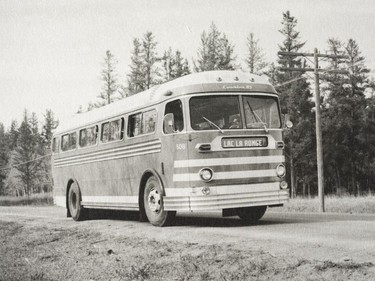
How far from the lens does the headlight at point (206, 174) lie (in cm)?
1123

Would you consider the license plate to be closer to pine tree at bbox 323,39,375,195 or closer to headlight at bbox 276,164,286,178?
headlight at bbox 276,164,286,178

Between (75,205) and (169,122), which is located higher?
(169,122)

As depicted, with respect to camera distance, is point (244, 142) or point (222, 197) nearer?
point (222, 197)

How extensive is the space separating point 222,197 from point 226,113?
1.71 meters

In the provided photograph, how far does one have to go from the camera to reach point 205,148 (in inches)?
444

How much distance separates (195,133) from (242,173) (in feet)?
4.08

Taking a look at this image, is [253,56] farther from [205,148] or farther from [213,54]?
[205,148]

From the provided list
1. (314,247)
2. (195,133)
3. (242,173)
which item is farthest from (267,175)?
(314,247)

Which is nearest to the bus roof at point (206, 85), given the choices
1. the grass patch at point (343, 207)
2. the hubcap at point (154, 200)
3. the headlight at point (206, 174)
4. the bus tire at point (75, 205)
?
the headlight at point (206, 174)

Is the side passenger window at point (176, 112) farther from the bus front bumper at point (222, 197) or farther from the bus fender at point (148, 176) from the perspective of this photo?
the bus front bumper at point (222, 197)

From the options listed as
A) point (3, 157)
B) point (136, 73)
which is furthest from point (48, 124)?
point (136, 73)

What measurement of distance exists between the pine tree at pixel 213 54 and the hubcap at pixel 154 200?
1790 inches

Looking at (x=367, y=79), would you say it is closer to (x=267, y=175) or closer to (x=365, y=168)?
(x=365, y=168)

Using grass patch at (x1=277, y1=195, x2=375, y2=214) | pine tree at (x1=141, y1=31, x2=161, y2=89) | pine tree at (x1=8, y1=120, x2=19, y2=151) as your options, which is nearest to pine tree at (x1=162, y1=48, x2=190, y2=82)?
pine tree at (x1=141, y1=31, x2=161, y2=89)
